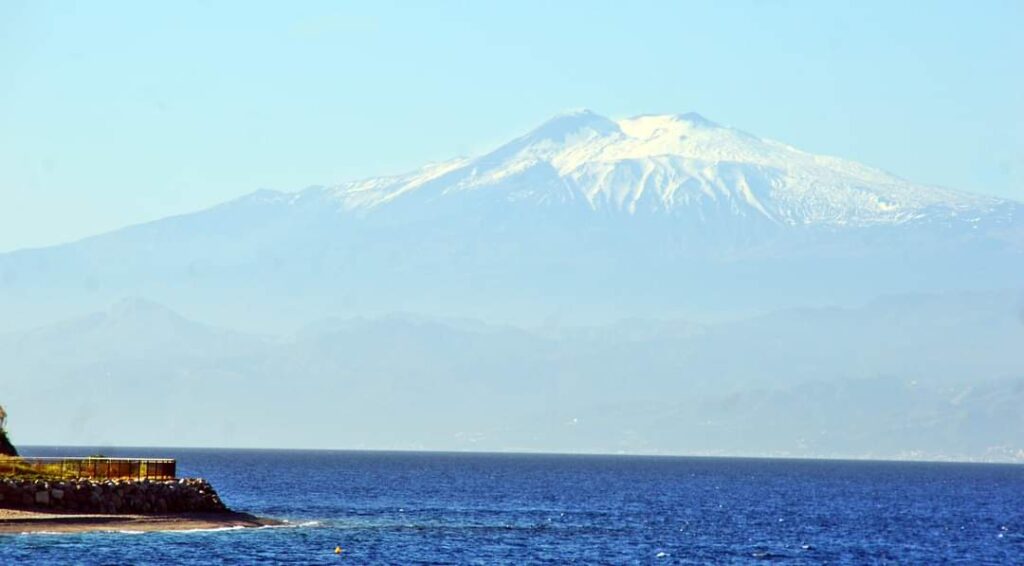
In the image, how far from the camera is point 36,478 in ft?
306

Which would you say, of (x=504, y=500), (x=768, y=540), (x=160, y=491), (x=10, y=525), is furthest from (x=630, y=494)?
(x=10, y=525)

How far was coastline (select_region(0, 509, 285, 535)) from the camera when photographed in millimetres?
87375

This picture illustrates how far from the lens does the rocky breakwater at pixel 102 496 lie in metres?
90.8

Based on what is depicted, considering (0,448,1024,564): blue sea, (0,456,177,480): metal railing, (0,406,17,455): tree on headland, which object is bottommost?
(0,448,1024,564): blue sea

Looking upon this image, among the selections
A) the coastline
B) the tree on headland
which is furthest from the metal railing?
the tree on headland

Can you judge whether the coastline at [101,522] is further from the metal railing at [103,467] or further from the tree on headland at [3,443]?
the tree on headland at [3,443]

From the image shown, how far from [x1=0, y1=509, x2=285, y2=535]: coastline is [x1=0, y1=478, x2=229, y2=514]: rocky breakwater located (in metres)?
0.74

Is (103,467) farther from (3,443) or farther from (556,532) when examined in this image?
(556,532)

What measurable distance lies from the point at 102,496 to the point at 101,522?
10.1 ft

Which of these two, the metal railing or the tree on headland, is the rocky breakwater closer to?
the metal railing

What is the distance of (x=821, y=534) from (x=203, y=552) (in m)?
44.4

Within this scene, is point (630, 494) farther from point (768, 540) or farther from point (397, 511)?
point (768, 540)

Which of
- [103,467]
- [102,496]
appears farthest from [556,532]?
[102,496]

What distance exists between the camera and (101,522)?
90500mm
